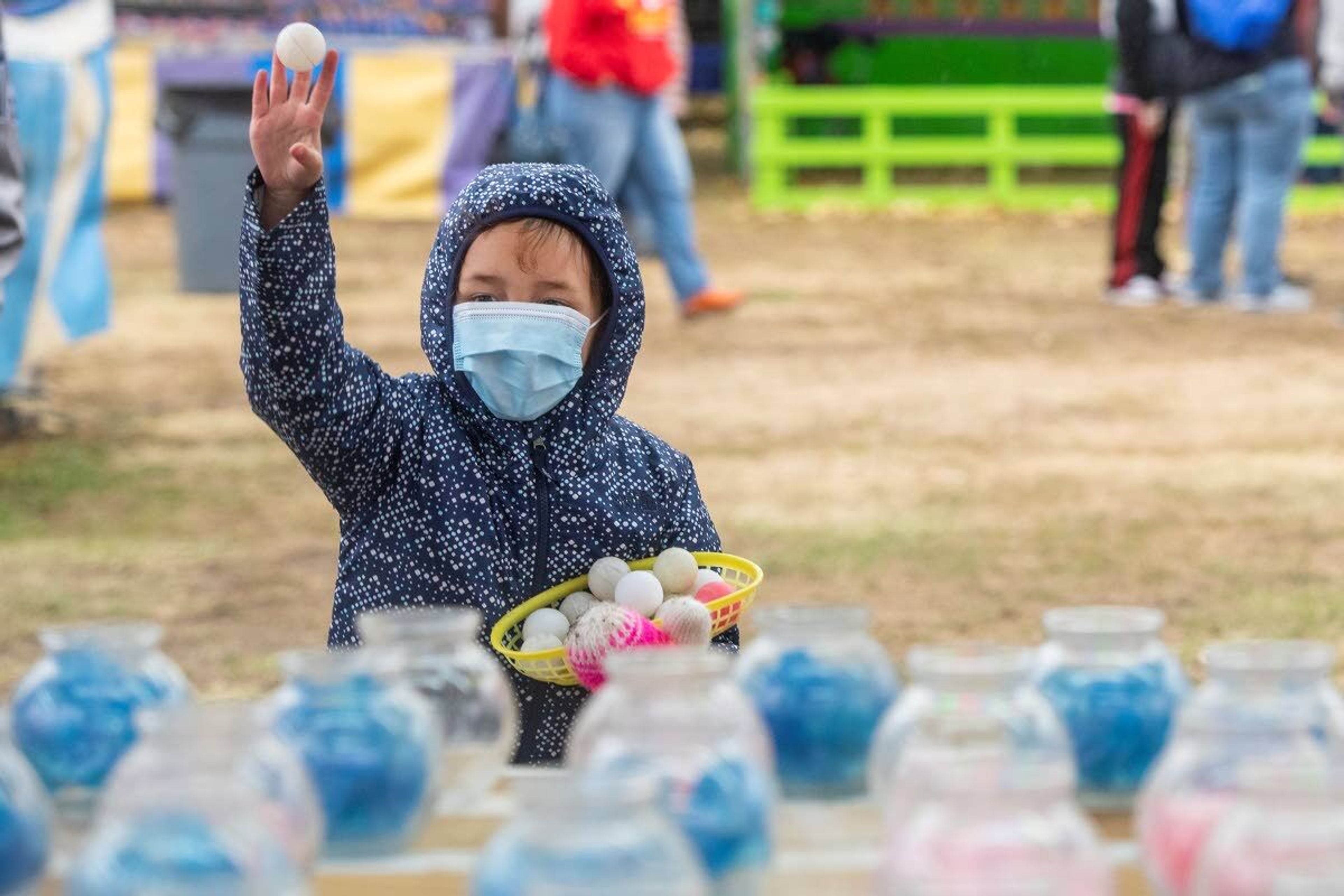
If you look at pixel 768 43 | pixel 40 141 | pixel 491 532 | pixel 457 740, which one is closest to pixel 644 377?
pixel 40 141

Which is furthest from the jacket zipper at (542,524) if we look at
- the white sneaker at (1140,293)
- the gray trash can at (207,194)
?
the gray trash can at (207,194)

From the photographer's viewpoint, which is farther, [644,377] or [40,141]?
[644,377]

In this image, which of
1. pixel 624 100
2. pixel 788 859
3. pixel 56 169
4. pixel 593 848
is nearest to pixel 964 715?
pixel 788 859

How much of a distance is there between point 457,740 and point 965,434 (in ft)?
20.2

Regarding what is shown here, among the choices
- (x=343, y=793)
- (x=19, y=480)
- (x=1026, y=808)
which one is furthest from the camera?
(x=19, y=480)

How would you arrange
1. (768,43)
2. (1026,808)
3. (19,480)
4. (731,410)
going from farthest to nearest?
(768,43) < (731,410) < (19,480) < (1026,808)

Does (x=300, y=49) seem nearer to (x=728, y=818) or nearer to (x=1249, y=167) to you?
(x=728, y=818)

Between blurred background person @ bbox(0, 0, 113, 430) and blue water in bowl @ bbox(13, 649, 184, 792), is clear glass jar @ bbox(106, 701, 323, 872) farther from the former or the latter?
blurred background person @ bbox(0, 0, 113, 430)

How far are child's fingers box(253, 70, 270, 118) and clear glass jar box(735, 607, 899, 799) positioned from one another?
2.88 feet

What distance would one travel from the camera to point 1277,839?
1.27m

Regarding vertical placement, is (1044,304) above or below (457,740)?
below

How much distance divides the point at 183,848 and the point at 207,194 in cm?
1034

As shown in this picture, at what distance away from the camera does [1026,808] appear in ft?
4.26

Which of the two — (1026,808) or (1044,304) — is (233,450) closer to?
(1044,304)
